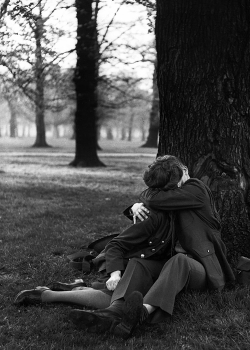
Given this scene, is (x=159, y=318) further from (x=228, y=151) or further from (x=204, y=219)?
(x=228, y=151)

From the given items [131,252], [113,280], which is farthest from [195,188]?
[113,280]

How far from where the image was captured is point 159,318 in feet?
11.3

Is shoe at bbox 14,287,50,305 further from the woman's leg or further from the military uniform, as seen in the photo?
the military uniform

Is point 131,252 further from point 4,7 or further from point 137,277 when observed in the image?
point 4,7

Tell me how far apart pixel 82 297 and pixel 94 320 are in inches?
23.1

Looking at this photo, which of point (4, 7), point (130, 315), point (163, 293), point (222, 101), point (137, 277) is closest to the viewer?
point (130, 315)

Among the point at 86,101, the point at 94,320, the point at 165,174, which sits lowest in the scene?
the point at 94,320

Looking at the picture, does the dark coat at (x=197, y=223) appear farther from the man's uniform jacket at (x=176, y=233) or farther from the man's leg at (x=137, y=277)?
the man's leg at (x=137, y=277)

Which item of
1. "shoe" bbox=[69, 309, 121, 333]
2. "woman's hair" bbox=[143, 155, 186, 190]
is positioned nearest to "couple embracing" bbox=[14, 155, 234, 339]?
"woman's hair" bbox=[143, 155, 186, 190]

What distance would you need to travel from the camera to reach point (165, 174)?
3896mm

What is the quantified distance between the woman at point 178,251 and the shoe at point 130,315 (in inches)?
5.2

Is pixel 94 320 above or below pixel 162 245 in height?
below

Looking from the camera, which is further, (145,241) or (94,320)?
(145,241)

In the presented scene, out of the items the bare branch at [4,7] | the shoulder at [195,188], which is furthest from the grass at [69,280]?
the bare branch at [4,7]
